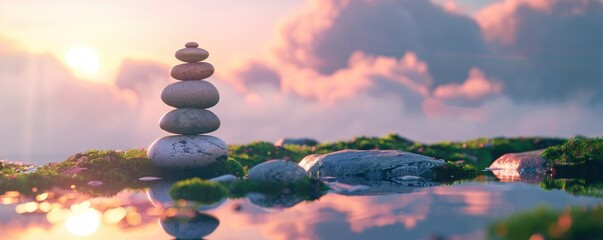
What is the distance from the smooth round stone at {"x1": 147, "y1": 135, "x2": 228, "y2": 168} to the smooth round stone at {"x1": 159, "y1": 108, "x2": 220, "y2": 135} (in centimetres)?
30

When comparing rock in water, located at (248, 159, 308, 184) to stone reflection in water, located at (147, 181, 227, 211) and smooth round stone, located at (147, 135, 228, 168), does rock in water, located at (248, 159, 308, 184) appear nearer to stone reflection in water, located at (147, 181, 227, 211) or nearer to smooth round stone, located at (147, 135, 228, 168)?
stone reflection in water, located at (147, 181, 227, 211)

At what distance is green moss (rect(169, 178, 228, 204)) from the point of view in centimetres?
1641

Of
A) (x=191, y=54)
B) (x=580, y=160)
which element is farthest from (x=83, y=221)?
(x=580, y=160)

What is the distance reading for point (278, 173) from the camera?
1805 centimetres

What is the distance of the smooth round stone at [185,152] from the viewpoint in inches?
879

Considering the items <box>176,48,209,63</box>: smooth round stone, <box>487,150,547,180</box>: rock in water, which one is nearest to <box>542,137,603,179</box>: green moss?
<box>487,150,547,180</box>: rock in water

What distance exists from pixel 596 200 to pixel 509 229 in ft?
25.4

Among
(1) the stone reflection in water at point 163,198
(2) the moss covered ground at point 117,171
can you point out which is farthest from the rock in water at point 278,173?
(2) the moss covered ground at point 117,171

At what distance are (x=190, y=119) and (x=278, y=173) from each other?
5.81 meters

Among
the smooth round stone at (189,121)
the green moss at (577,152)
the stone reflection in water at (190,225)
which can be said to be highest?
the smooth round stone at (189,121)

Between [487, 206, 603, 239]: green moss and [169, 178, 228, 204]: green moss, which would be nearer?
[487, 206, 603, 239]: green moss

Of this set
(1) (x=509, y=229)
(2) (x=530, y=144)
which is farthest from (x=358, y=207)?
(2) (x=530, y=144)

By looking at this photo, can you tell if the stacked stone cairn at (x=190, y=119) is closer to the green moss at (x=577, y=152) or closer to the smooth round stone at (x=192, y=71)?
the smooth round stone at (x=192, y=71)

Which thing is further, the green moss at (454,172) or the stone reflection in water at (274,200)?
the green moss at (454,172)
